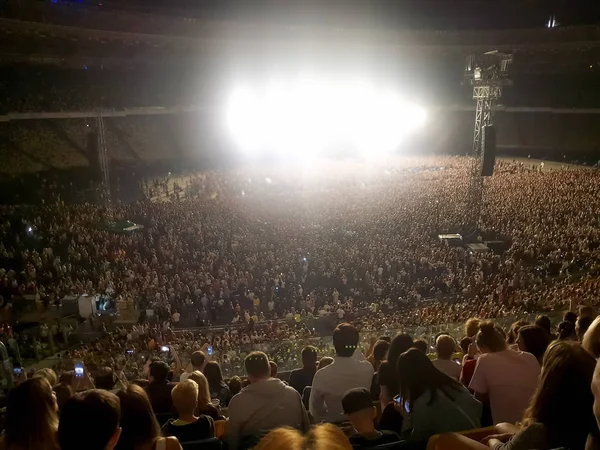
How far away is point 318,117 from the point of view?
129 feet

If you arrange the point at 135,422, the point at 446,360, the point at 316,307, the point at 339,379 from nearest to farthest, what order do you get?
the point at 135,422, the point at 339,379, the point at 446,360, the point at 316,307

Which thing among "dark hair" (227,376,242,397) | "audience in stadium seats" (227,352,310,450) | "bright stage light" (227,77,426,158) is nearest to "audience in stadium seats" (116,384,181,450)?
"audience in stadium seats" (227,352,310,450)

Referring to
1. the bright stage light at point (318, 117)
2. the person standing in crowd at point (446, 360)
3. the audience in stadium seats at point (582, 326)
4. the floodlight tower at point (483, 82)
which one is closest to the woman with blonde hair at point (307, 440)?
the person standing in crowd at point (446, 360)

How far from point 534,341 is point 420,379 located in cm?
156

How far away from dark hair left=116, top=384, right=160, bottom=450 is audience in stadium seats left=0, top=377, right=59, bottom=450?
31 cm

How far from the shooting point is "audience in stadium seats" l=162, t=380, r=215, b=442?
3213 millimetres

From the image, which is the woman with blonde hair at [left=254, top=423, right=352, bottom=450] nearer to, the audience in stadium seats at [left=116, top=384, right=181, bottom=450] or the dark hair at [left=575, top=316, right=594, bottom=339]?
the audience in stadium seats at [left=116, top=384, right=181, bottom=450]

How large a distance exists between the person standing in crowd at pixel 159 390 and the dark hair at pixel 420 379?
189 cm

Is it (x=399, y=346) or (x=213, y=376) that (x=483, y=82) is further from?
(x=213, y=376)

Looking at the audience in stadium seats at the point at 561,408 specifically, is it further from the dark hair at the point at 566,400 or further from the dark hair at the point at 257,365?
the dark hair at the point at 257,365

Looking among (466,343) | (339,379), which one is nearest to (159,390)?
(339,379)

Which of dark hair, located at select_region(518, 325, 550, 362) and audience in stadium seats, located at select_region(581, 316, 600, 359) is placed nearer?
audience in stadium seats, located at select_region(581, 316, 600, 359)

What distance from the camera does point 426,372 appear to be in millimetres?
3100

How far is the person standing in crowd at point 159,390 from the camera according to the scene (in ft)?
13.2
